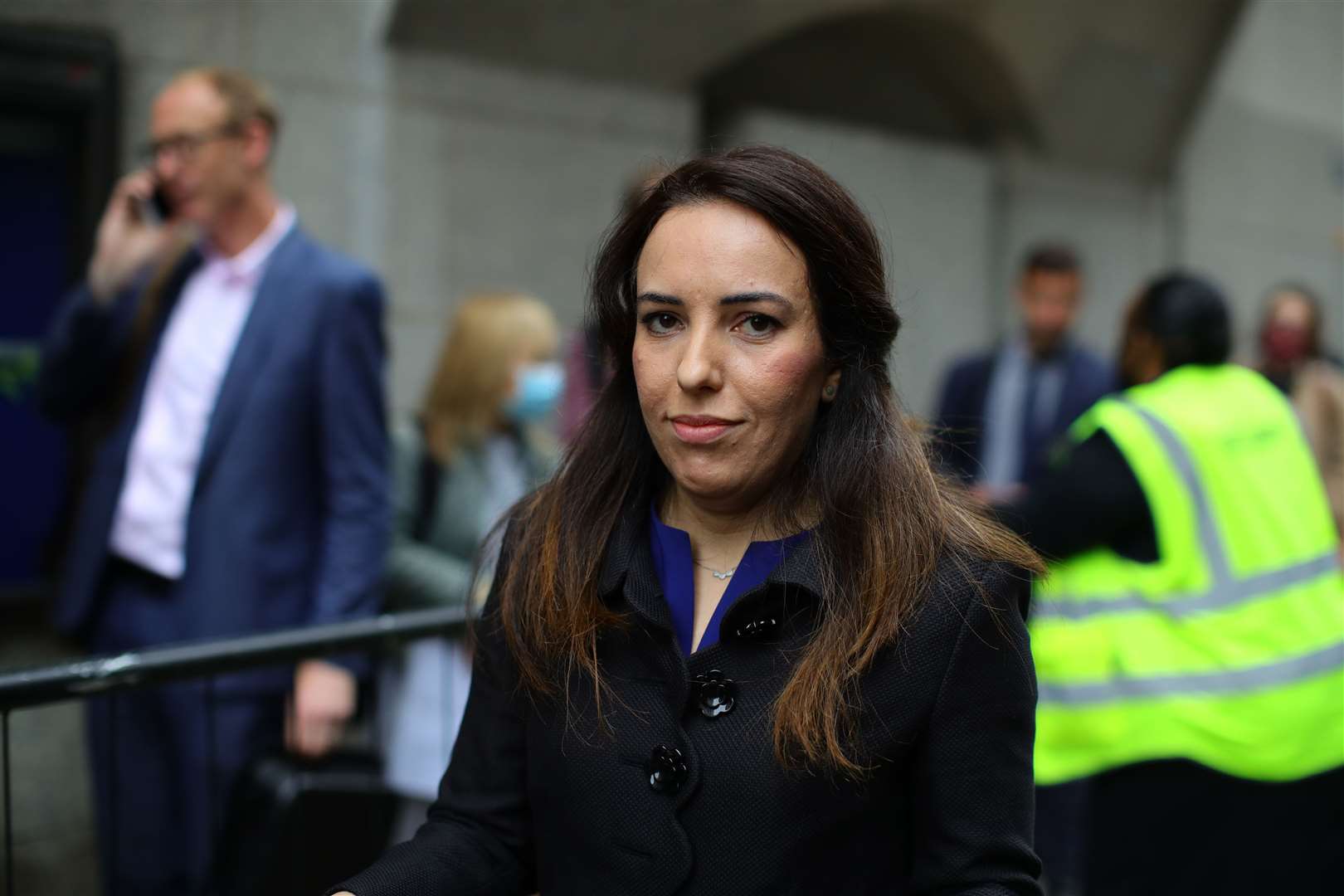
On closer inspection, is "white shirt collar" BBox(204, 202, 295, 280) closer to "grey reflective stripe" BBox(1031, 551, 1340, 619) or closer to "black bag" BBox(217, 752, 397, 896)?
"black bag" BBox(217, 752, 397, 896)

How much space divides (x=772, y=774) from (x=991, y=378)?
450cm

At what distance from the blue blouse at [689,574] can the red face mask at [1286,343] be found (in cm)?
575

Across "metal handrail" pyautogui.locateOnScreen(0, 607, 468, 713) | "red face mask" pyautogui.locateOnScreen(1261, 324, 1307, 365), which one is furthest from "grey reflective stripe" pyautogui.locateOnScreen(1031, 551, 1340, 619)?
"red face mask" pyautogui.locateOnScreen(1261, 324, 1307, 365)

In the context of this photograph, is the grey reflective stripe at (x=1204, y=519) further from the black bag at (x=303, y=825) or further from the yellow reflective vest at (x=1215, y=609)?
the black bag at (x=303, y=825)

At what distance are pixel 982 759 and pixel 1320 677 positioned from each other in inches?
79.4

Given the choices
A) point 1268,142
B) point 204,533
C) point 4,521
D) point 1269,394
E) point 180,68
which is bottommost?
point 4,521

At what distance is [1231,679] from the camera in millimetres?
3371

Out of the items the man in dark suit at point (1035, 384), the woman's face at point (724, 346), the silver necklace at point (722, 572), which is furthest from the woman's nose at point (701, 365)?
the man in dark suit at point (1035, 384)

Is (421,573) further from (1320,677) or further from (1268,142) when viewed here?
(1268,142)

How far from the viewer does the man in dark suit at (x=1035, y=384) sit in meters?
5.82

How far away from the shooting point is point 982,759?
1737 mm

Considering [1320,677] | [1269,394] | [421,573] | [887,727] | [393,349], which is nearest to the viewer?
[887,727]

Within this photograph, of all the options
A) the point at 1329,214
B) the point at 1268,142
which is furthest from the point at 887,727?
the point at 1329,214

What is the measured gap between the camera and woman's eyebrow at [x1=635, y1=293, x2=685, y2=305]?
1815 mm
